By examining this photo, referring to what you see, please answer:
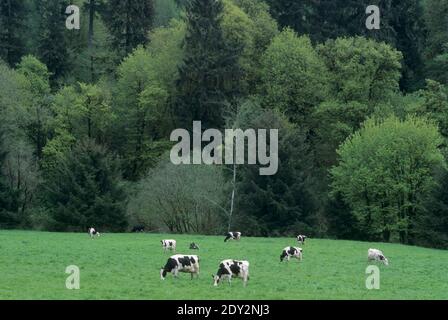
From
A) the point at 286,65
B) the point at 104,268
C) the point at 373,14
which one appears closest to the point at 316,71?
the point at 286,65

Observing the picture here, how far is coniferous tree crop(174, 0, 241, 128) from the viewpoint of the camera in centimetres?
7262

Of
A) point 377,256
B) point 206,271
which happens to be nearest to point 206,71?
point 377,256

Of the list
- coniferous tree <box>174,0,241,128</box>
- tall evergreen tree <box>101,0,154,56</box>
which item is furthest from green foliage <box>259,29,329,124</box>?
tall evergreen tree <box>101,0,154,56</box>

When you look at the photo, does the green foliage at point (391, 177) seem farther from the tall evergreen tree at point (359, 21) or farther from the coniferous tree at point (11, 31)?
the coniferous tree at point (11, 31)

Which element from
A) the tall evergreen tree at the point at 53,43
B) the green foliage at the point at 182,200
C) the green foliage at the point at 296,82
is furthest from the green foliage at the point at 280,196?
the tall evergreen tree at the point at 53,43

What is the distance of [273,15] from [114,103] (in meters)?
20.3

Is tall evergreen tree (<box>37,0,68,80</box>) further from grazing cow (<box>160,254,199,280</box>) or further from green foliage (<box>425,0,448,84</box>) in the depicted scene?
grazing cow (<box>160,254,199,280</box>)

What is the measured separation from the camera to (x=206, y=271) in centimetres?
3128

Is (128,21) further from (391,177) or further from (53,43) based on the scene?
(391,177)

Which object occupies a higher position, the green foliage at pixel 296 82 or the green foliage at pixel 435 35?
the green foliage at pixel 435 35

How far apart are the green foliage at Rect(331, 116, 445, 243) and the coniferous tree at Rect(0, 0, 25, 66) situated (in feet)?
134

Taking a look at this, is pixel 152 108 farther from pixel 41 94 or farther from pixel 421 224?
pixel 421 224

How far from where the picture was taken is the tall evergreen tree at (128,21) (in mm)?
80562

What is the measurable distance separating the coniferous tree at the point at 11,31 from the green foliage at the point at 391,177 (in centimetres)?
4083
